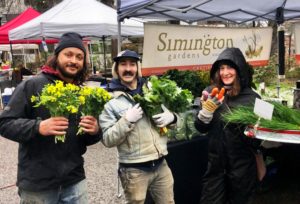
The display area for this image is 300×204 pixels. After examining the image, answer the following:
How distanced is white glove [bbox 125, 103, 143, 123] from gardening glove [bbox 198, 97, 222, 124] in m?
0.47

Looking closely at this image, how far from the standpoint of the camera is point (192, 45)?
182 inches

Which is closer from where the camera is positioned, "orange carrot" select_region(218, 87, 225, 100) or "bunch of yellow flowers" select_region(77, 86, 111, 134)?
"bunch of yellow flowers" select_region(77, 86, 111, 134)

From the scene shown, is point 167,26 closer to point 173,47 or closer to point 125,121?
point 173,47

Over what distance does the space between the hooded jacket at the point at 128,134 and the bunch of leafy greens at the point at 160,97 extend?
0.09 m

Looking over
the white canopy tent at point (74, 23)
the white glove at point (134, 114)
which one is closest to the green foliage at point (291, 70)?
the white canopy tent at point (74, 23)

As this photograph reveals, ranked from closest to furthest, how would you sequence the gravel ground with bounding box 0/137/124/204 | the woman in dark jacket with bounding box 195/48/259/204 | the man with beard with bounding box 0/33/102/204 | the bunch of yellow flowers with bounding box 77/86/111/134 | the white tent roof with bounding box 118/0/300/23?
the man with beard with bounding box 0/33/102/204, the bunch of yellow flowers with bounding box 77/86/111/134, the woman in dark jacket with bounding box 195/48/259/204, the gravel ground with bounding box 0/137/124/204, the white tent roof with bounding box 118/0/300/23

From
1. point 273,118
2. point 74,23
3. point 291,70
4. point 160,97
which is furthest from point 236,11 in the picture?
point 291,70

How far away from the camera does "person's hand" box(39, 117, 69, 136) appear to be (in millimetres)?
2102

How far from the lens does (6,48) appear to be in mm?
23500

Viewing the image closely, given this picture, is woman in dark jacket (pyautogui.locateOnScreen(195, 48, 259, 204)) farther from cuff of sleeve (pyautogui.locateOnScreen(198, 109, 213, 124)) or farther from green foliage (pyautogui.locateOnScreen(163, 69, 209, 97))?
green foliage (pyautogui.locateOnScreen(163, 69, 209, 97))

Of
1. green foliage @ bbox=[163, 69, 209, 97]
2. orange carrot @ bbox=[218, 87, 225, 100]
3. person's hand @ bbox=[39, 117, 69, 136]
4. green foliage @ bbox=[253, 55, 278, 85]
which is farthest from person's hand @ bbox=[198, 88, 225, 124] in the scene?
green foliage @ bbox=[253, 55, 278, 85]

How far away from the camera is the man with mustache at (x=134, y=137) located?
288 cm

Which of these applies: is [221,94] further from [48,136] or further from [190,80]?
[190,80]

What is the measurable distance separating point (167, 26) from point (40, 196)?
8.39 feet
